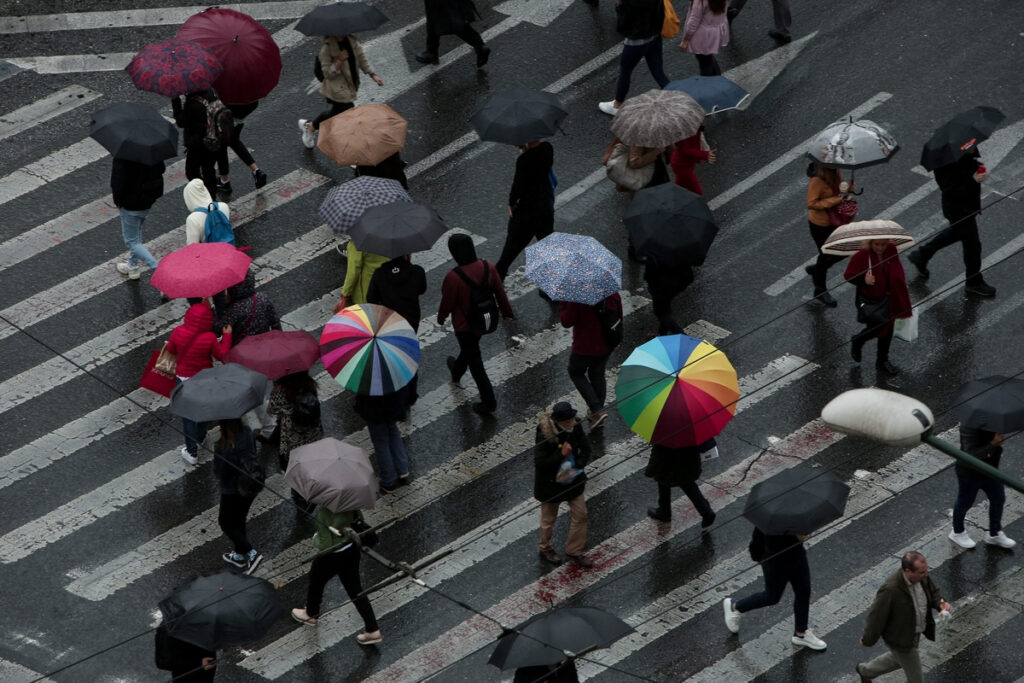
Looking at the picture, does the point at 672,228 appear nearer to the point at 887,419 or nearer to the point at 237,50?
the point at 887,419

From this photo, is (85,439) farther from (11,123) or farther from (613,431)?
(11,123)

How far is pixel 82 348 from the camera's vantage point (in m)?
15.2

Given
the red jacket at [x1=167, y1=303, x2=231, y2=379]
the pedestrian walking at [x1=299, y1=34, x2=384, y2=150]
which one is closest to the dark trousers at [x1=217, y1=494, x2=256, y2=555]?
the red jacket at [x1=167, y1=303, x2=231, y2=379]

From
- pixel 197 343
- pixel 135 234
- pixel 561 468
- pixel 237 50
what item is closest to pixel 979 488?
pixel 561 468

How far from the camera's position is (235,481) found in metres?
12.5

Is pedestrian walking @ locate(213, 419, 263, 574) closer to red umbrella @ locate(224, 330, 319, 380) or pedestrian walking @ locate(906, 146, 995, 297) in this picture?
red umbrella @ locate(224, 330, 319, 380)

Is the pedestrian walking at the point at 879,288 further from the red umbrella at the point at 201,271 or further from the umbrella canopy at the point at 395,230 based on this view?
the red umbrella at the point at 201,271

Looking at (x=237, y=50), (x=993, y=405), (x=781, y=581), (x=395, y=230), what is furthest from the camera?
(x=237, y=50)

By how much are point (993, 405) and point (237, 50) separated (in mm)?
8151

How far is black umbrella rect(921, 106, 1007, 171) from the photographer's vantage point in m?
14.8

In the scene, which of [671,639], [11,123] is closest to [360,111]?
[11,123]

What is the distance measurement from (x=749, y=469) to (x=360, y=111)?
501cm

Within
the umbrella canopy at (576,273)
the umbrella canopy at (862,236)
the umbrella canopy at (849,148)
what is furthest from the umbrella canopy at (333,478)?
the umbrella canopy at (849,148)

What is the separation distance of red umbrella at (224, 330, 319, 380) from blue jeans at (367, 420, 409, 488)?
743 millimetres
